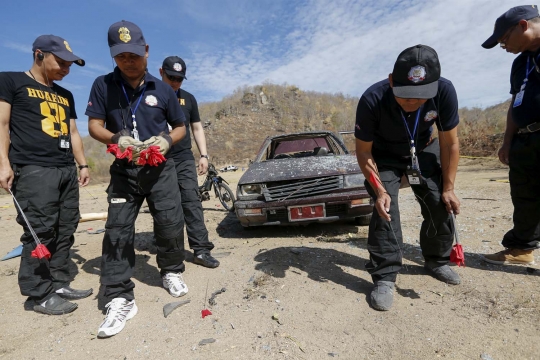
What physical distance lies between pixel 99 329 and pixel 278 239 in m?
2.05

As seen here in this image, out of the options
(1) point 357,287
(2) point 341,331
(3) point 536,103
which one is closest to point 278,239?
(1) point 357,287

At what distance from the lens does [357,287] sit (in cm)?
231

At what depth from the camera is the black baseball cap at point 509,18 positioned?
2154mm

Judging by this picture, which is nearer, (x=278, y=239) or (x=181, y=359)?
(x=181, y=359)

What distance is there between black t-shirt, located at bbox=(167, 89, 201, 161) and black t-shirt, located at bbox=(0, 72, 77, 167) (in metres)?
0.92

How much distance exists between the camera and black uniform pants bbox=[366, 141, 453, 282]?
7.07 feet

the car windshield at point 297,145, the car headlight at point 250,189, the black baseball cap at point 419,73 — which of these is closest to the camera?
the black baseball cap at point 419,73

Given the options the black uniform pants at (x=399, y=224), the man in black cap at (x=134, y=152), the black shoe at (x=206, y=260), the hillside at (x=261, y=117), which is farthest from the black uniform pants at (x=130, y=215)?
the hillside at (x=261, y=117)

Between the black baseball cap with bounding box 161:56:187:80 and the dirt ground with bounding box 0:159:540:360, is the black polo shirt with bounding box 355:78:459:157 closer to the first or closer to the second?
the dirt ground with bounding box 0:159:540:360

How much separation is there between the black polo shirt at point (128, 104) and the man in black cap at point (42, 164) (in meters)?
0.43

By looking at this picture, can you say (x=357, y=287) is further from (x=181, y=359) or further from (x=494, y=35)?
(x=494, y=35)

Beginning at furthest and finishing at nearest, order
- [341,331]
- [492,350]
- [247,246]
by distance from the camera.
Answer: [247,246], [341,331], [492,350]

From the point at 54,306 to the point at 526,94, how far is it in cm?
373

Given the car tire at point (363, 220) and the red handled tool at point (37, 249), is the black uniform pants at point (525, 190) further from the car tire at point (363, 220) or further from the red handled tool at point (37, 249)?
the red handled tool at point (37, 249)
